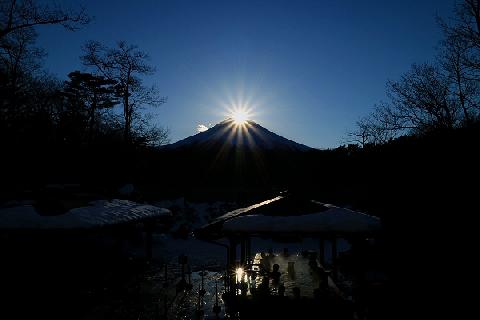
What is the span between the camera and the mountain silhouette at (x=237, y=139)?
35.6m

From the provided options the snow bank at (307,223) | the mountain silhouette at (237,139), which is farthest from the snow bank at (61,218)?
the mountain silhouette at (237,139)

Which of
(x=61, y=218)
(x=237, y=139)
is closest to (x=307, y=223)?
(x=61, y=218)

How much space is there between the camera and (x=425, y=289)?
1170 cm

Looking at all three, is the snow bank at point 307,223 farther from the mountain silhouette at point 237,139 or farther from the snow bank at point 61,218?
the mountain silhouette at point 237,139

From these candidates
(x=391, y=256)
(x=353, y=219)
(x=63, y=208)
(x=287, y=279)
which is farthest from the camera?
(x=391, y=256)

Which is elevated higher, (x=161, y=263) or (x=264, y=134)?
(x=264, y=134)

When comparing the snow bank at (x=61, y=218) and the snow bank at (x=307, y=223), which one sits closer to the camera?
the snow bank at (x=307, y=223)

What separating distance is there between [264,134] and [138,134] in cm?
1310

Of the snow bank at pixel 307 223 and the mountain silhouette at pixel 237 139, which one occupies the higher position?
the mountain silhouette at pixel 237 139

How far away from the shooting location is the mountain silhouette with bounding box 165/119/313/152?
35.6m

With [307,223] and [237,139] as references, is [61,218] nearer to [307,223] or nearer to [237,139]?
[307,223]

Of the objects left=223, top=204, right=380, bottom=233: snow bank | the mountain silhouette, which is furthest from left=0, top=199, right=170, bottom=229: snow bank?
the mountain silhouette

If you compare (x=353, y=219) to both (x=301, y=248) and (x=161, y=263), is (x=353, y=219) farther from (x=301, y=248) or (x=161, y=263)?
(x=301, y=248)

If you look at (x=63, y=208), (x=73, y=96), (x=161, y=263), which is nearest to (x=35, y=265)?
(x=63, y=208)
